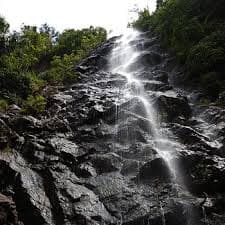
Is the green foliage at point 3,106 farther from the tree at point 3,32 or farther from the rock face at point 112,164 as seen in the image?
the tree at point 3,32

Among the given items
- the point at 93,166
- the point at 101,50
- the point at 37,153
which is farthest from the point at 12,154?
the point at 101,50

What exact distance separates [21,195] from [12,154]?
4.96 ft

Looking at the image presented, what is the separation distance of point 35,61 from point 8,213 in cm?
1625

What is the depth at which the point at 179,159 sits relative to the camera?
983 centimetres

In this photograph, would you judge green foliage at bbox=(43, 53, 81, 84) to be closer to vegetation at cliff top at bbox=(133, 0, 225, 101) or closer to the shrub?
vegetation at cliff top at bbox=(133, 0, 225, 101)

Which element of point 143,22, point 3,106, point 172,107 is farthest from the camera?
point 143,22

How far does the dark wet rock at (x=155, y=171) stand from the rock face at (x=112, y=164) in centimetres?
3

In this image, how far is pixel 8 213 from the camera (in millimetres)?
7543

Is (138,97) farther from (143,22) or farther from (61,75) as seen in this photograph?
(143,22)

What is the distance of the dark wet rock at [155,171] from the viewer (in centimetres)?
943

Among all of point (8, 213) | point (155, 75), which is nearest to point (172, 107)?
point (155, 75)

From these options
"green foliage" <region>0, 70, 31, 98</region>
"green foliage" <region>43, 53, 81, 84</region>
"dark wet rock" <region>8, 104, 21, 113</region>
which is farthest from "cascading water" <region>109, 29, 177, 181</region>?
"green foliage" <region>0, 70, 31, 98</region>

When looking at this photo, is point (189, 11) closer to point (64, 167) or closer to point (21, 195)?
point (64, 167)

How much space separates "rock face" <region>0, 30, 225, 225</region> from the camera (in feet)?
26.9
